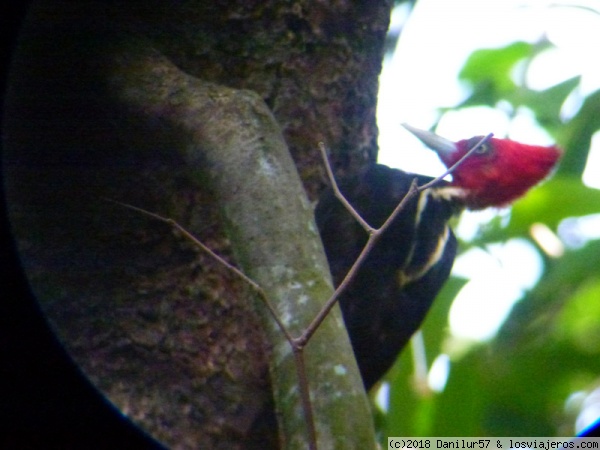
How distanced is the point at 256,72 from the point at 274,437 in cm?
84

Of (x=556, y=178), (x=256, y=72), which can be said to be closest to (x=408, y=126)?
(x=256, y=72)

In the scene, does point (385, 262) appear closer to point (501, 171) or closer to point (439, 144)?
point (439, 144)

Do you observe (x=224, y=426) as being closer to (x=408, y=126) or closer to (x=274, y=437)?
(x=274, y=437)

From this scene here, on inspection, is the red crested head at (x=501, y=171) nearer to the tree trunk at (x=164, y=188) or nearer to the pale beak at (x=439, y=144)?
the pale beak at (x=439, y=144)

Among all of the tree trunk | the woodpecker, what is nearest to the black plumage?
the woodpecker

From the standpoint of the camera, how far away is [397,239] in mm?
2223

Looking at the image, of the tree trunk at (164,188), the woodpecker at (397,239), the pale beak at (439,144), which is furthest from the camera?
the pale beak at (439,144)

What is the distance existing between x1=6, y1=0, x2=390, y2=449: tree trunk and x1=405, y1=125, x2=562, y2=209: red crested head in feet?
2.87

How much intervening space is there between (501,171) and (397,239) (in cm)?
56

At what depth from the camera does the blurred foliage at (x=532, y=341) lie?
1.89m

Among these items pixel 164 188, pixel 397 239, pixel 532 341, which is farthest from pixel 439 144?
pixel 164 188

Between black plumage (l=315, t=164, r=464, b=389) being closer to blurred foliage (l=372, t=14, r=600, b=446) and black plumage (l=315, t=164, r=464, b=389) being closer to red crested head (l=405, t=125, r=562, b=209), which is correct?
blurred foliage (l=372, t=14, r=600, b=446)

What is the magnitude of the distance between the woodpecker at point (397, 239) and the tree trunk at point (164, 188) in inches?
8.9

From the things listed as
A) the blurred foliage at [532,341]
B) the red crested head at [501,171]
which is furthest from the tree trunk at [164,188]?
the red crested head at [501,171]
